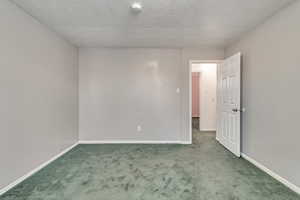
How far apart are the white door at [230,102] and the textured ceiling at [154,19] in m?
0.64

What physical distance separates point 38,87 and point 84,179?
166cm


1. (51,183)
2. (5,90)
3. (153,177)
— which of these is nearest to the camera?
(5,90)

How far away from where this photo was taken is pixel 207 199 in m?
2.12

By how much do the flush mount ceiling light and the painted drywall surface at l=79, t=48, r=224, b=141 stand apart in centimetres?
203

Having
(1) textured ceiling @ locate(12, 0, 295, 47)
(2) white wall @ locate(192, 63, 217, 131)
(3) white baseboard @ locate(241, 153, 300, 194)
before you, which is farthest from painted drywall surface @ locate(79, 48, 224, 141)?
(2) white wall @ locate(192, 63, 217, 131)

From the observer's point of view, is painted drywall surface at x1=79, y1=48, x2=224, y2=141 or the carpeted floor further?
painted drywall surface at x1=79, y1=48, x2=224, y2=141

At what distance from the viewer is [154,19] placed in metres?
2.87

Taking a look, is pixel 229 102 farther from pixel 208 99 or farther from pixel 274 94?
pixel 208 99

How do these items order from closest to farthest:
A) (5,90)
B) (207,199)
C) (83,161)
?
(207,199) < (5,90) < (83,161)

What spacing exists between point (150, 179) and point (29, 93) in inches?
88.5

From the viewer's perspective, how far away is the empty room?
7.65ft

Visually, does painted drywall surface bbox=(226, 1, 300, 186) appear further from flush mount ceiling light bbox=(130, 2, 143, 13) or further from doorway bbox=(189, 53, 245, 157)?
flush mount ceiling light bbox=(130, 2, 143, 13)

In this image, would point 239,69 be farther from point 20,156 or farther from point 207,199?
point 20,156

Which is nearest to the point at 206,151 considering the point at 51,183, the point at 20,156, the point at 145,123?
the point at 145,123
